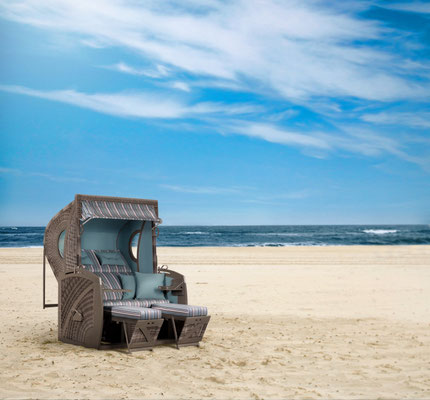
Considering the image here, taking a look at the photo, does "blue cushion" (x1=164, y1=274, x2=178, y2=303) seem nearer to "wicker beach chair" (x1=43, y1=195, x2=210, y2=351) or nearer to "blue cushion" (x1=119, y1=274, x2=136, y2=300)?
"wicker beach chair" (x1=43, y1=195, x2=210, y2=351)

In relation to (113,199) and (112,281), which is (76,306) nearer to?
(112,281)

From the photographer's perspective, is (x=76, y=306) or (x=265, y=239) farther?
(x=265, y=239)

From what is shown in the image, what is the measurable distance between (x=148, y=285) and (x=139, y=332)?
114 cm

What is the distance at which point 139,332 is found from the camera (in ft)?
20.6

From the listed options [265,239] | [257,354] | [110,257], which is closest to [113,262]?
[110,257]

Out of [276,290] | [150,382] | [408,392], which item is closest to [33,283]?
[276,290]

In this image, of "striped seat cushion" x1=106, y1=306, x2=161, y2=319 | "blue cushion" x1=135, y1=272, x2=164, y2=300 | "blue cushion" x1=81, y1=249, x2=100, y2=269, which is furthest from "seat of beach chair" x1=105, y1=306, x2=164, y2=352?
"blue cushion" x1=81, y1=249, x2=100, y2=269

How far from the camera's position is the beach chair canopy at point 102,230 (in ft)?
22.9

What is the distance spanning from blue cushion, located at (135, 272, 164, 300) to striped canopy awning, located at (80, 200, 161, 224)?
77cm

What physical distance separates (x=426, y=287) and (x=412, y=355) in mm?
6798

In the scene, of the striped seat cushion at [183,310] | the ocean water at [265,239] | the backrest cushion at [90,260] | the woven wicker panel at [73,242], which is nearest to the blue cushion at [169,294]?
the striped seat cushion at [183,310]

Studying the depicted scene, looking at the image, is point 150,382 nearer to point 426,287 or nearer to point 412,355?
point 412,355

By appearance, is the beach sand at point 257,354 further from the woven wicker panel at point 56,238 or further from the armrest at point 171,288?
the woven wicker panel at point 56,238

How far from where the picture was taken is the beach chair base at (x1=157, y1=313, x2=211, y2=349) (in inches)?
258
